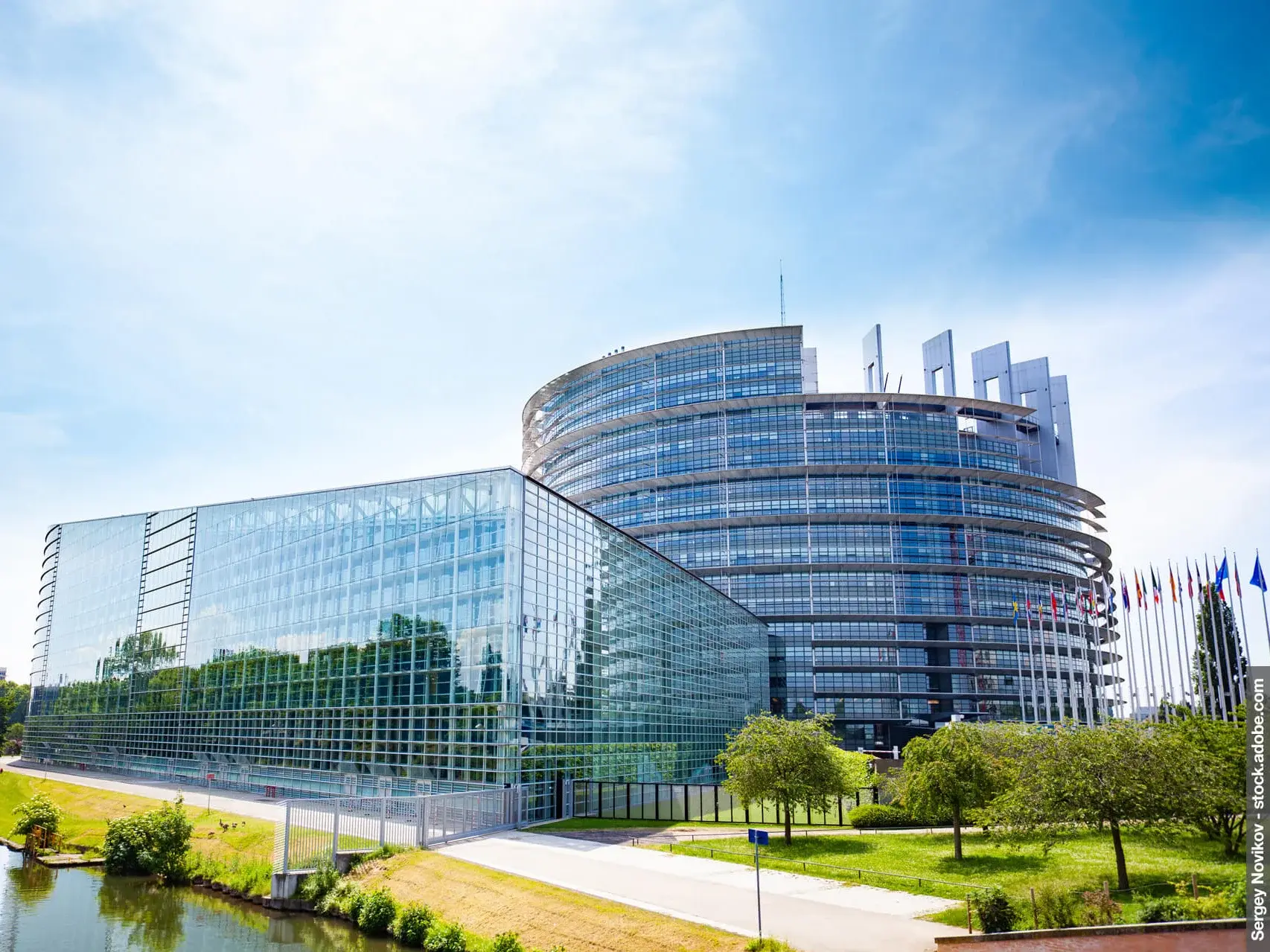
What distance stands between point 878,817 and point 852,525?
68859mm

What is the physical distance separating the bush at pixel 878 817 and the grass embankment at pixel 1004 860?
2442mm

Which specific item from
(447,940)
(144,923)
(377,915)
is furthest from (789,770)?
(144,923)

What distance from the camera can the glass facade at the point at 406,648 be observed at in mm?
42812

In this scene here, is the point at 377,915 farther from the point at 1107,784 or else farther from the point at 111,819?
the point at 111,819

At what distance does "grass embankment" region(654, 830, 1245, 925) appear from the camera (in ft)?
83.5

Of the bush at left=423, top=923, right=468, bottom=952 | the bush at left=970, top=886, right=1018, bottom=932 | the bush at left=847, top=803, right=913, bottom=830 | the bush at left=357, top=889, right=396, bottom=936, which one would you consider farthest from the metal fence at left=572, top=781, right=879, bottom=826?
the bush at left=970, top=886, right=1018, bottom=932

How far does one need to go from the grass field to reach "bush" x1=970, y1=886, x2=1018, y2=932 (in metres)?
26.8

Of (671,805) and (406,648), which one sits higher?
(406,648)

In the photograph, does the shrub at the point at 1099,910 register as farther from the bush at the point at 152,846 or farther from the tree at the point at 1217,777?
the bush at the point at 152,846

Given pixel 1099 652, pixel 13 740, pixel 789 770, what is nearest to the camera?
pixel 789 770

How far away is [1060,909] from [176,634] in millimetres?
63741

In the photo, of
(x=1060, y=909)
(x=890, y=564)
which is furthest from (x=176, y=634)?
(x=890, y=564)

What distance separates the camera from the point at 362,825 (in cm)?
3391

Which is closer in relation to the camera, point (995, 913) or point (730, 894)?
point (995, 913)
